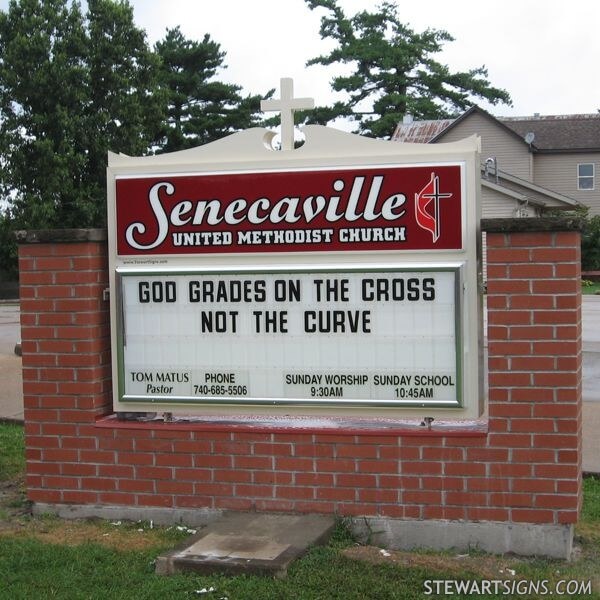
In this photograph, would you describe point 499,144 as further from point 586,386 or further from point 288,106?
point 288,106

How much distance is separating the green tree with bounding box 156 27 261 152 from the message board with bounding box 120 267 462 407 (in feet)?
116

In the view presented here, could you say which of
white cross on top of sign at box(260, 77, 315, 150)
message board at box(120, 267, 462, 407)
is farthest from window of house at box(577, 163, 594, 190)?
message board at box(120, 267, 462, 407)

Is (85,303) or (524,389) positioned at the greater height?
(85,303)

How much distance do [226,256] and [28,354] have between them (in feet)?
4.69

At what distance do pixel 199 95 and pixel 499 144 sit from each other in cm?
1347

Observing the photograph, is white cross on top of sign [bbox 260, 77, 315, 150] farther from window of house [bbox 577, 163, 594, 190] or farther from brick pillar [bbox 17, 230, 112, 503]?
window of house [bbox 577, 163, 594, 190]

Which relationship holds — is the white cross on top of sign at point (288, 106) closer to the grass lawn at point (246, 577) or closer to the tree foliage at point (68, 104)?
the grass lawn at point (246, 577)

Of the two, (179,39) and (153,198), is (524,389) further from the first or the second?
(179,39)

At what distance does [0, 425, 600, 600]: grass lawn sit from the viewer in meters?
4.57

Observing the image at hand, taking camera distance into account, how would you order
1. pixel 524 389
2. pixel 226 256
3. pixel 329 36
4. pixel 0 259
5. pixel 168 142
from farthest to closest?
pixel 329 36
pixel 168 142
pixel 0 259
pixel 226 256
pixel 524 389

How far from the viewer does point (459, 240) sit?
5.30m

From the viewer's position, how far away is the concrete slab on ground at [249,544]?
187 inches

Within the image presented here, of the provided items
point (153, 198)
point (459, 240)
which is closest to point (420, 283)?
point (459, 240)

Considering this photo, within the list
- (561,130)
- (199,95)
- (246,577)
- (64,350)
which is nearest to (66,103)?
(199,95)
